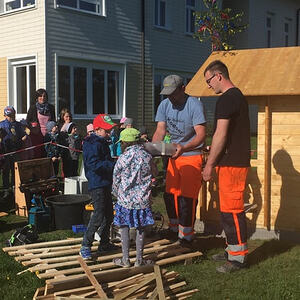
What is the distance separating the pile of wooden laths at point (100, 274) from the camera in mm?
4348

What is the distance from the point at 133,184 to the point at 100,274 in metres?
0.95

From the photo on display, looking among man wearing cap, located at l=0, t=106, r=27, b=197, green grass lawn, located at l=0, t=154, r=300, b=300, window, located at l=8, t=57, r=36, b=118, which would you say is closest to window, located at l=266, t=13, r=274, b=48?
window, located at l=8, t=57, r=36, b=118

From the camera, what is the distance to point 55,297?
4.16 metres

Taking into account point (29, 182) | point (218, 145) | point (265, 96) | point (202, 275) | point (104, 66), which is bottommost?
point (202, 275)

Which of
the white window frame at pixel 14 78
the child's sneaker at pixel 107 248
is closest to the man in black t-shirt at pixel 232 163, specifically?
the child's sneaker at pixel 107 248

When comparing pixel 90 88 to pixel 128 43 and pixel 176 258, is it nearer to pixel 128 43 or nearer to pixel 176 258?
pixel 128 43

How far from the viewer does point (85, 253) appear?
530 centimetres

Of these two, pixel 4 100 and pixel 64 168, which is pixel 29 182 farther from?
pixel 4 100

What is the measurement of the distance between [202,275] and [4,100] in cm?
1270

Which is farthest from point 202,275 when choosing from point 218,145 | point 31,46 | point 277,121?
point 31,46

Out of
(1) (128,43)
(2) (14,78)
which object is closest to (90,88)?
(1) (128,43)

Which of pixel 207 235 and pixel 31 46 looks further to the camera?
pixel 31 46

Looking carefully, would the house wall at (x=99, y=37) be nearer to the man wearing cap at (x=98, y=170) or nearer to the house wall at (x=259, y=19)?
the house wall at (x=259, y=19)

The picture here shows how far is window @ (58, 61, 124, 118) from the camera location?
15.8 metres
